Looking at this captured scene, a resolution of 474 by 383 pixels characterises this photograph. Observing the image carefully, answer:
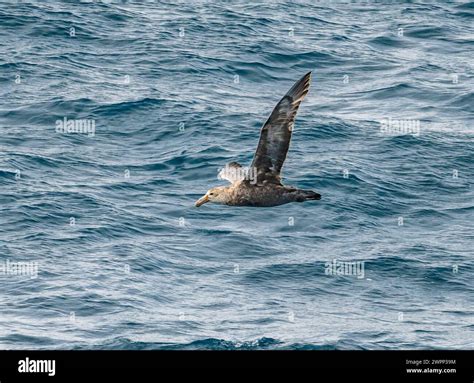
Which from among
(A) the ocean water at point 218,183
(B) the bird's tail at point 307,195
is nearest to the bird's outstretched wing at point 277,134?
(B) the bird's tail at point 307,195

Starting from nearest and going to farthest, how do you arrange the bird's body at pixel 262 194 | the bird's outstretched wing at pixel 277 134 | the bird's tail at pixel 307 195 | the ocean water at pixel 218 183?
the bird's outstretched wing at pixel 277 134 < the bird's tail at pixel 307 195 < the bird's body at pixel 262 194 < the ocean water at pixel 218 183

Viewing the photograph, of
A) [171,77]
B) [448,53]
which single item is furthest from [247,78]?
[448,53]

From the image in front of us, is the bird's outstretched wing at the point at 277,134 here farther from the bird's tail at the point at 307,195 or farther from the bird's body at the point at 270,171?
the bird's tail at the point at 307,195

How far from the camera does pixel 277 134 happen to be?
24047mm

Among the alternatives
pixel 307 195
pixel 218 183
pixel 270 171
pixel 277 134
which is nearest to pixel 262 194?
pixel 270 171

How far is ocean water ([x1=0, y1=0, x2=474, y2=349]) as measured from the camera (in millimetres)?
33781

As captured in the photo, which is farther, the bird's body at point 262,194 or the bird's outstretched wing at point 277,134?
the bird's body at point 262,194

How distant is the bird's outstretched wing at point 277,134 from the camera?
23.6 metres

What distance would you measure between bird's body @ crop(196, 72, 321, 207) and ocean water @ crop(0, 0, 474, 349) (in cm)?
748

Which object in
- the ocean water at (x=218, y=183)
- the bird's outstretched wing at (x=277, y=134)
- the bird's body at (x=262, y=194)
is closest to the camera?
the bird's outstretched wing at (x=277, y=134)

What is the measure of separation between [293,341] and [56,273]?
6769 mm

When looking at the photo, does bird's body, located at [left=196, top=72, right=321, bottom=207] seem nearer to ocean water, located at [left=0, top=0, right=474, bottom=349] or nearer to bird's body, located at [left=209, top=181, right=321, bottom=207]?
bird's body, located at [left=209, top=181, right=321, bottom=207]
